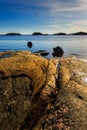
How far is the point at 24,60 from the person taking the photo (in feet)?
33.8

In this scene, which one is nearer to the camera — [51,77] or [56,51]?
[51,77]

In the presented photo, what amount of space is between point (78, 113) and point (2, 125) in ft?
7.69

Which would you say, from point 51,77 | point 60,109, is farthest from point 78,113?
point 51,77

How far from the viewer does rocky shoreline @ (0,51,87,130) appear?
29.6ft

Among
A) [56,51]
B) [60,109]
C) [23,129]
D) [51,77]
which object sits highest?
[51,77]

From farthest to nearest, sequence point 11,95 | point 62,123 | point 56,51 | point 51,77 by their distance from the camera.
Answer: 1. point 56,51
2. point 51,77
3. point 11,95
4. point 62,123

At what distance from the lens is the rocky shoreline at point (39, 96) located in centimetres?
903

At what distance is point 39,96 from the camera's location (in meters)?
9.58

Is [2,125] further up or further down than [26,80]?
further down

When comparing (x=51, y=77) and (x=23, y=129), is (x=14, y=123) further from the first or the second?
(x=51, y=77)

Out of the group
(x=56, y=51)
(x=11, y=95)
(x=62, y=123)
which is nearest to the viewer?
(x=62, y=123)

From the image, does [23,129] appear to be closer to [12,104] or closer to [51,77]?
[12,104]

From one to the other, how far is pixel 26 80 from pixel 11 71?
589 millimetres

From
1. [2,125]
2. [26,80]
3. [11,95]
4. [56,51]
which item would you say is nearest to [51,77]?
[26,80]
